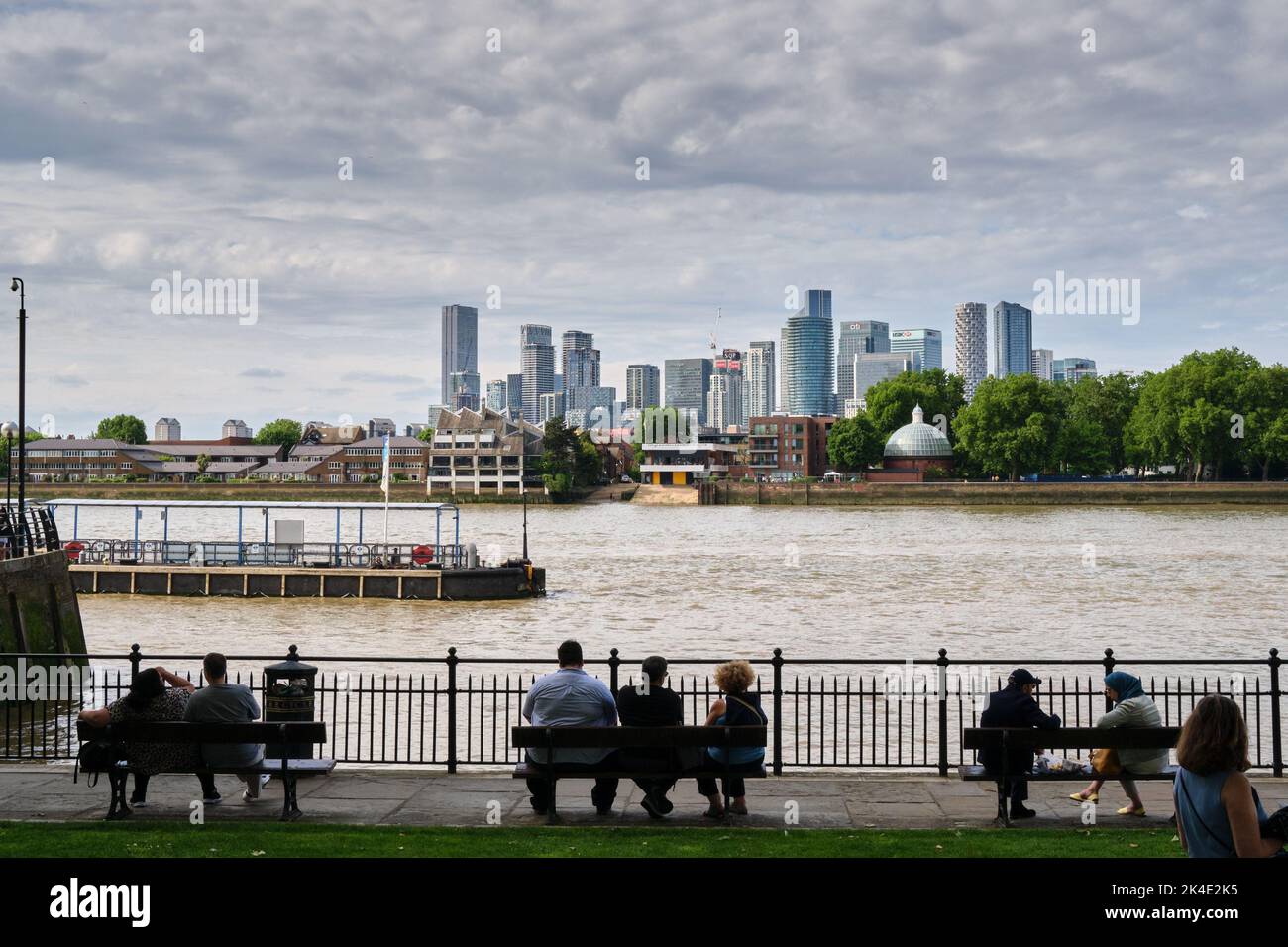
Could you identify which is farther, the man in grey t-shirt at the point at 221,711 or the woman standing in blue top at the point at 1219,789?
the man in grey t-shirt at the point at 221,711

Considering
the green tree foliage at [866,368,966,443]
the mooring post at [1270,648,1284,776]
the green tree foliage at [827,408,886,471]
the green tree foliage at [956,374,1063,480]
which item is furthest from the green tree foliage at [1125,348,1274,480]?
the mooring post at [1270,648,1284,776]

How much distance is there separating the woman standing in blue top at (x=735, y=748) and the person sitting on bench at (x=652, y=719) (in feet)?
1.13

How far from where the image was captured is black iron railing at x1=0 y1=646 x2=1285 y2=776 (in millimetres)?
14562

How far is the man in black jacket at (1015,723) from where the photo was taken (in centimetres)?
1162

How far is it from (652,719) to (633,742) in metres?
0.54

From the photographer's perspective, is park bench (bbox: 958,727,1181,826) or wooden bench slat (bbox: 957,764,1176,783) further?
wooden bench slat (bbox: 957,764,1176,783)

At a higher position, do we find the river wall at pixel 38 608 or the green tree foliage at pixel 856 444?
the green tree foliage at pixel 856 444

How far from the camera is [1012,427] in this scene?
499 feet

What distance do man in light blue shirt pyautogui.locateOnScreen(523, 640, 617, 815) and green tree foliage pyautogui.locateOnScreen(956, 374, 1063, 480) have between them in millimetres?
141884

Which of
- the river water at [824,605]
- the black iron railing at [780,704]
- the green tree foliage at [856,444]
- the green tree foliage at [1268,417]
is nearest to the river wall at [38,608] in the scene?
the black iron railing at [780,704]

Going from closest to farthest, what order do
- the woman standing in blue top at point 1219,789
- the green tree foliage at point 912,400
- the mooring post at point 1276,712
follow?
the woman standing in blue top at point 1219,789 → the mooring post at point 1276,712 → the green tree foliage at point 912,400

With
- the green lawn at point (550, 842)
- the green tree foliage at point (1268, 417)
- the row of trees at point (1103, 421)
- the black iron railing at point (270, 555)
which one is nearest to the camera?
the green lawn at point (550, 842)

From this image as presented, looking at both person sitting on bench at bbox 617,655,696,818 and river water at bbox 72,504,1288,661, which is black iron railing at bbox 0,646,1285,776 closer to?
person sitting on bench at bbox 617,655,696,818

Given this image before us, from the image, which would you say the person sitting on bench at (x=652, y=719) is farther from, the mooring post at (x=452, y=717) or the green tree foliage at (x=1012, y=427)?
the green tree foliage at (x=1012, y=427)
